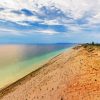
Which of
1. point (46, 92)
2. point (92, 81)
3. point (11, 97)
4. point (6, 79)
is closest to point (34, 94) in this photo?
point (46, 92)

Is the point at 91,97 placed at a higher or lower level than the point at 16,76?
higher

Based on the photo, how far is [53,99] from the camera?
591 inches

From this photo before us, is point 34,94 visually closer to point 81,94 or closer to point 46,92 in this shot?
point 46,92

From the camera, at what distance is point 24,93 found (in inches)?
750

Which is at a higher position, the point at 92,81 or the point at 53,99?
the point at 92,81

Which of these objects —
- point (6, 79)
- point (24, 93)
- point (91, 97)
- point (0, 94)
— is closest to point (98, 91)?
point (91, 97)

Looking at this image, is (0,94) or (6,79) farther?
(6,79)

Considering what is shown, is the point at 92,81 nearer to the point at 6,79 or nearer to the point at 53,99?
the point at 53,99

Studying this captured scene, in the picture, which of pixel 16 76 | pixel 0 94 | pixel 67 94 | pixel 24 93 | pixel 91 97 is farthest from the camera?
pixel 16 76

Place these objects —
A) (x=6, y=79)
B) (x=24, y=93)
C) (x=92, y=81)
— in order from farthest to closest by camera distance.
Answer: (x=6, y=79)
(x=24, y=93)
(x=92, y=81)

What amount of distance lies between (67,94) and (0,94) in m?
9.60

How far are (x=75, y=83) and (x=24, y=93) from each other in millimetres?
5066

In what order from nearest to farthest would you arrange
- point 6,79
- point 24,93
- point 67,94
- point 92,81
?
1. point 67,94
2. point 92,81
3. point 24,93
4. point 6,79

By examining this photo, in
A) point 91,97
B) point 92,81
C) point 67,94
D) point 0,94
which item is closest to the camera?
point 91,97
